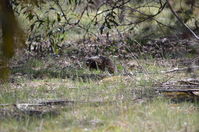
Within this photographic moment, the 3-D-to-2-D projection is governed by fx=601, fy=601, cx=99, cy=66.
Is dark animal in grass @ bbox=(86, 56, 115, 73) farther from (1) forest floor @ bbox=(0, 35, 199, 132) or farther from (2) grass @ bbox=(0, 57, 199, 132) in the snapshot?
(2) grass @ bbox=(0, 57, 199, 132)

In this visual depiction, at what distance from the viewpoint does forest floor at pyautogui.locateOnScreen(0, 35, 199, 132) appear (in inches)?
190

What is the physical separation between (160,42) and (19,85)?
390cm

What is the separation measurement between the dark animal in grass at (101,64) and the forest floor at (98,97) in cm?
10

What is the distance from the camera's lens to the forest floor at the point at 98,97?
482cm

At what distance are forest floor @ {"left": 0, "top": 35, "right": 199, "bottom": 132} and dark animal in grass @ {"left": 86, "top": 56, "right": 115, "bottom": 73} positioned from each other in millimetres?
104

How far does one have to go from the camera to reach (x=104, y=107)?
Result: 5.40 m

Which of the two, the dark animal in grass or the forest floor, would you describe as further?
the dark animal in grass

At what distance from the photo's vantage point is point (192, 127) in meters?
4.71

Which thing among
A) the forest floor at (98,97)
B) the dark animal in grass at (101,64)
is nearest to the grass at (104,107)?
the forest floor at (98,97)

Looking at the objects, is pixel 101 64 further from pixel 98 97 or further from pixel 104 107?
pixel 104 107

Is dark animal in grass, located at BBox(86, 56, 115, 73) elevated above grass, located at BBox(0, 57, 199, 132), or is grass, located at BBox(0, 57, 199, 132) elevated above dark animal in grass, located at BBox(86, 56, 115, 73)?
dark animal in grass, located at BBox(86, 56, 115, 73)

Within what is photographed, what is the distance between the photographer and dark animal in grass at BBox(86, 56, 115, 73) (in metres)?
7.81

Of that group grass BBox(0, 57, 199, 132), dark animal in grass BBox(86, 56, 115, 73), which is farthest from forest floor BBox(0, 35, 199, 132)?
dark animal in grass BBox(86, 56, 115, 73)

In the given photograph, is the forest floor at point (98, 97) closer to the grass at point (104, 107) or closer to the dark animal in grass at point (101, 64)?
the grass at point (104, 107)
